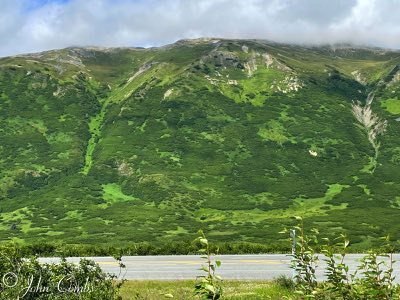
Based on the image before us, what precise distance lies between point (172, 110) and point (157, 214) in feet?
256

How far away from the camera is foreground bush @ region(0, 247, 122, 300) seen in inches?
531

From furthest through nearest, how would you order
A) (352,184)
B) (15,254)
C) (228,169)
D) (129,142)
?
1. (129,142)
2. (228,169)
3. (352,184)
4. (15,254)

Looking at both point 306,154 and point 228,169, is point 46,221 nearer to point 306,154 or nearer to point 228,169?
point 228,169

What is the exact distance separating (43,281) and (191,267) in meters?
24.3

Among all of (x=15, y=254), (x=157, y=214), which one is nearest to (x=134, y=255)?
(x=15, y=254)

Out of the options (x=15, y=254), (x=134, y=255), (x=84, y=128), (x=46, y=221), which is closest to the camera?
(x=15, y=254)

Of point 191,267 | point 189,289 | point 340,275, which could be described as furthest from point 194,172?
point 340,275

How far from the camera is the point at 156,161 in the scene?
16300 centimetres

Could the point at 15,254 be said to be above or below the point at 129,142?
below

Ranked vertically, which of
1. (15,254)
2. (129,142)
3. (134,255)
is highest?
(129,142)

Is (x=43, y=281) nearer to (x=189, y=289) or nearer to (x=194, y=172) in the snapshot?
(x=189, y=289)

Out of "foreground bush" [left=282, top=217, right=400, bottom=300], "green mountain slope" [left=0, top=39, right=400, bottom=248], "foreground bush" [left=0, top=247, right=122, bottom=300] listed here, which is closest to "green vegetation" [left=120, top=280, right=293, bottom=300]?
"foreground bush" [left=0, top=247, right=122, bottom=300]

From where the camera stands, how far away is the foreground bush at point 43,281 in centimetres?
1348

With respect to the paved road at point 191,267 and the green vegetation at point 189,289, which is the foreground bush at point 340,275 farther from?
the paved road at point 191,267
